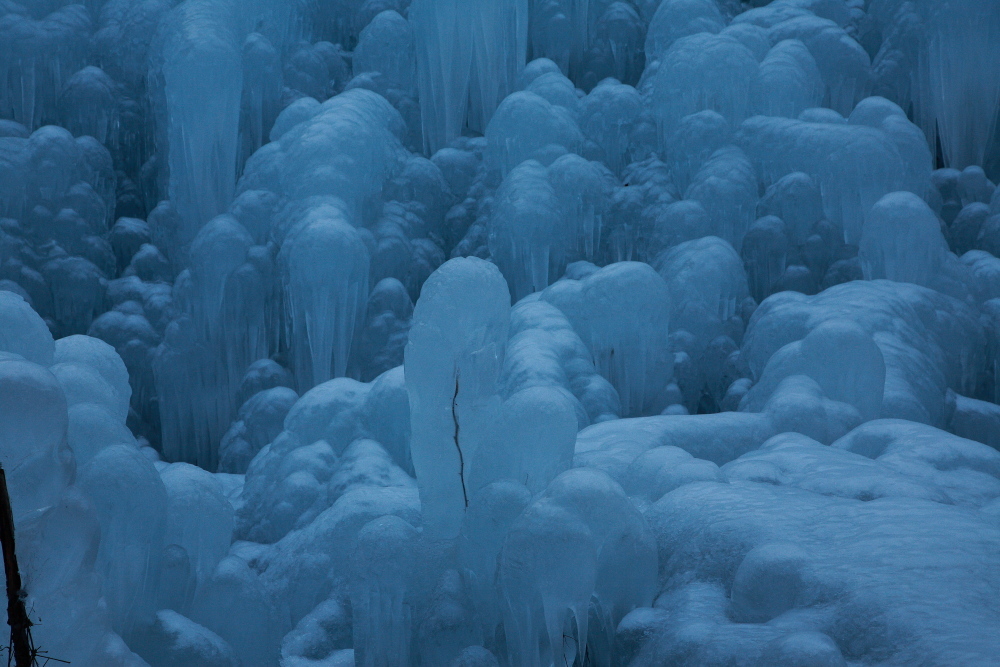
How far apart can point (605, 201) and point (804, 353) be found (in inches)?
140

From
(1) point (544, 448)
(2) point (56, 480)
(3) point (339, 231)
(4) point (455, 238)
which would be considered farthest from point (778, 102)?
(2) point (56, 480)

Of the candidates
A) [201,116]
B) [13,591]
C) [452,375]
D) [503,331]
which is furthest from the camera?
[201,116]

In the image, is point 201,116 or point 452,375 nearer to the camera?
point 452,375

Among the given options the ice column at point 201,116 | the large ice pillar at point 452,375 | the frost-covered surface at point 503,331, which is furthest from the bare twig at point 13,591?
the ice column at point 201,116

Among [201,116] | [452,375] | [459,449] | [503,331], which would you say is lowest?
[459,449]

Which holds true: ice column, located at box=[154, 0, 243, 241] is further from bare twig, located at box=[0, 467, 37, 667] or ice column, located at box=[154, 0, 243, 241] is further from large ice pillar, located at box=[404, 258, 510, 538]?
bare twig, located at box=[0, 467, 37, 667]

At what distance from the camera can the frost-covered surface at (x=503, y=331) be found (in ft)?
13.4

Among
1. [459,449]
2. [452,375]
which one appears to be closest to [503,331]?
[452,375]

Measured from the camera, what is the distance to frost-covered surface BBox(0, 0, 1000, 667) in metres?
4.08

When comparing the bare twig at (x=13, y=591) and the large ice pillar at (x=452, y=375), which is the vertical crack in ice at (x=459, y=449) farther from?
the bare twig at (x=13, y=591)

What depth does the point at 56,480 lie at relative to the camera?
3465 mm

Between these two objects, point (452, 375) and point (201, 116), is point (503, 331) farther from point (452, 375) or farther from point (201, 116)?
point (201, 116)

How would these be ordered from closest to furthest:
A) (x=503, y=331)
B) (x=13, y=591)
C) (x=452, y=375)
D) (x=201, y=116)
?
(x=13, y=591), (x=452, y=375), (x=503, y=331), (x=201, y=116)

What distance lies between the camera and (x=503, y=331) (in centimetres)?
474
